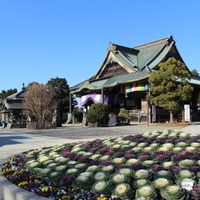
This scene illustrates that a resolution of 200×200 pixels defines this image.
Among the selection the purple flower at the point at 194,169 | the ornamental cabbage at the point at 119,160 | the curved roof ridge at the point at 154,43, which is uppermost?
the curved roof ridge at the point at 154,43

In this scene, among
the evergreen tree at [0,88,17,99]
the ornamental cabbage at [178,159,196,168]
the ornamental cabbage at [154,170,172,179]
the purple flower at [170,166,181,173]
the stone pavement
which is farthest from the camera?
the evergreen tree at [0,88,17,99]

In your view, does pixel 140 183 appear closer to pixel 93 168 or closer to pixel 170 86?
pixel 93 168

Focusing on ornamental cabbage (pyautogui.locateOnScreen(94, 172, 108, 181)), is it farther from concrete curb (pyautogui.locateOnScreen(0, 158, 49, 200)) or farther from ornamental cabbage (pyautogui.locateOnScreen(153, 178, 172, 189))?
concrete curb (pyautogui.locateOnScreen(0, 158, 49, 200))

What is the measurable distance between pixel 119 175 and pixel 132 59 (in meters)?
28.3

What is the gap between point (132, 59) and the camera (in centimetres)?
3089

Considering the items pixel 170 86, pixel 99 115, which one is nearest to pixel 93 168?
pixel 170 86

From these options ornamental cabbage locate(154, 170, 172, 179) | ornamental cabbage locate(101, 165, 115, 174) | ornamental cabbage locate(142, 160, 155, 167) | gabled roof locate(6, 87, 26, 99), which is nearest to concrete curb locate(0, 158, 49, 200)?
ornamental cabbage locate(101, 165, 115, 174)

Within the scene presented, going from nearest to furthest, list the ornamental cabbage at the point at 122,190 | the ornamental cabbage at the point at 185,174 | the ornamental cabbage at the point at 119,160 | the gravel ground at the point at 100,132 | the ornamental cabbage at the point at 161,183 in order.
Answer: the ornamental cabbage at the point at 122,190 < the ornamental cabbage at the point at 161,183 < the ornamental cabbage at the point at 185,174 < the ornamental cabbage at the point at 119,160 < the gravel ground at the point at 100,132

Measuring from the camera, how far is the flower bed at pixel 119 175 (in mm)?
3049

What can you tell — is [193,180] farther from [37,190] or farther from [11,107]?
[11,107]

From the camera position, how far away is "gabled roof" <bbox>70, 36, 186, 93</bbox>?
88.3 feet

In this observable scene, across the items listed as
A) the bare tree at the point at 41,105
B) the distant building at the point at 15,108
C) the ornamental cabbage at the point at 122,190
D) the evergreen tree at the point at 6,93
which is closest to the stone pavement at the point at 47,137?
the ornamental cabbage at the point at 122,190

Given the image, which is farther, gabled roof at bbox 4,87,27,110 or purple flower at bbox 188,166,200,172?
gabled roof at bbox 4,87,27,110

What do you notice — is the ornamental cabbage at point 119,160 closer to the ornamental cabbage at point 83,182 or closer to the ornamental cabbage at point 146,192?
the ornamental cabbage at point 83,182
